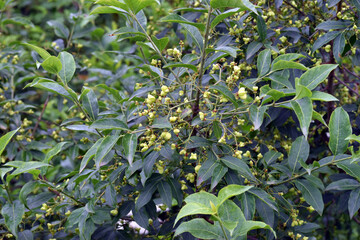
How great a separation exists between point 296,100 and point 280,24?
32.7 inches

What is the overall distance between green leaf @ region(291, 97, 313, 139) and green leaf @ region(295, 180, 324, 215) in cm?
35

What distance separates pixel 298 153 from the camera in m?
1.47

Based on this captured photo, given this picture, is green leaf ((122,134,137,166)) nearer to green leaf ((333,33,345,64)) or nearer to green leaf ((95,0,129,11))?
green leaf ((95,0,129,11))

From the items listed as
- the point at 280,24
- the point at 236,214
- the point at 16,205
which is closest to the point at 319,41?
the point at 280,24

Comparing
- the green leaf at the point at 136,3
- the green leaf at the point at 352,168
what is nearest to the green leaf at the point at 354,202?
the green leaf at the point at 352,168

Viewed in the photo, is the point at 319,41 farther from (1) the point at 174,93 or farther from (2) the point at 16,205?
(2) the point at 16,205

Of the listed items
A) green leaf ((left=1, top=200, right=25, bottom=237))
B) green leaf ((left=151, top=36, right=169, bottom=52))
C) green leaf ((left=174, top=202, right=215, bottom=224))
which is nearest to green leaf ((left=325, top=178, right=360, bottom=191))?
green leaf ((left=174, top=202, right=215, bottom=224))

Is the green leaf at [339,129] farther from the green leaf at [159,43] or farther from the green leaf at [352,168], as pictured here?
the green leaf at [159,43]

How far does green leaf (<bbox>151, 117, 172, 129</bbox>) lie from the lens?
1280 mm

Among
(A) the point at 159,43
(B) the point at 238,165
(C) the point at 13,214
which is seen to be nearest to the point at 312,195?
(B) the point at 238,165

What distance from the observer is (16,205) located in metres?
1.56

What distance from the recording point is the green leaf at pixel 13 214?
1497 millimetres

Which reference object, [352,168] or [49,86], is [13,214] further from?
[352,168]

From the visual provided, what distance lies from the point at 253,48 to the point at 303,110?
22.3 inches
